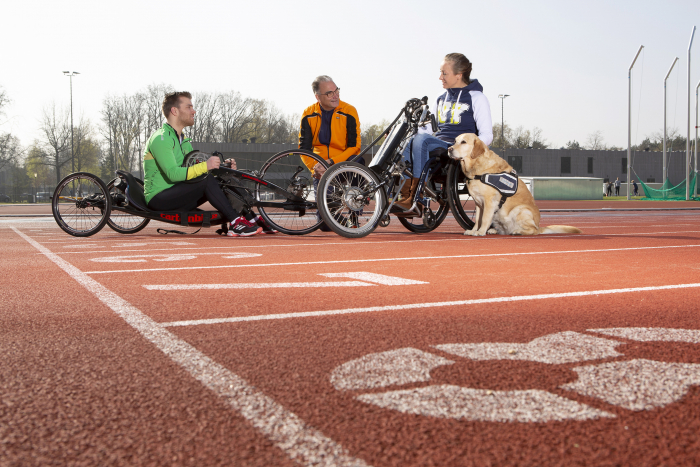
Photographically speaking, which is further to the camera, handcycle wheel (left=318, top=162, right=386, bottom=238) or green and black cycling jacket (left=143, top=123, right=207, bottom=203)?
green and black cycling jacket (left=143, top=123, right=207, bottom=203)

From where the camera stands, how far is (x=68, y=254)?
6660mm

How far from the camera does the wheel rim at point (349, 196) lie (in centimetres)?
772

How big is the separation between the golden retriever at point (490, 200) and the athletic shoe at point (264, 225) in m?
2.79

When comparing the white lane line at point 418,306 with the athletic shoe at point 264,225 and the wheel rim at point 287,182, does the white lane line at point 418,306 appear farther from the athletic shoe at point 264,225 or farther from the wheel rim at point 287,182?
the athletic shoe at point 264,225

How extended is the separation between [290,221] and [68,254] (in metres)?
3.32

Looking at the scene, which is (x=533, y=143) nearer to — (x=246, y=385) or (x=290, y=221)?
(x=290, y=221)

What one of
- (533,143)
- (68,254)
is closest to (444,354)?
(68,254)

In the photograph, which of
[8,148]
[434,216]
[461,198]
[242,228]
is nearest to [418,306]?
[461,198]

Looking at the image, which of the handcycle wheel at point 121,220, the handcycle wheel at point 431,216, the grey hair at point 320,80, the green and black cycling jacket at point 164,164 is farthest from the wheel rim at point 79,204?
the handcycle wheel at point 431,216

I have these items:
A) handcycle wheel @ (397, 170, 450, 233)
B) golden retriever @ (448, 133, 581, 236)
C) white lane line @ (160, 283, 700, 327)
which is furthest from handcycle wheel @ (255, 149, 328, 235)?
white lane line @ (160, 283, 700, 327)

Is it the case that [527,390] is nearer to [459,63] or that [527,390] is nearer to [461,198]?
[461,198]

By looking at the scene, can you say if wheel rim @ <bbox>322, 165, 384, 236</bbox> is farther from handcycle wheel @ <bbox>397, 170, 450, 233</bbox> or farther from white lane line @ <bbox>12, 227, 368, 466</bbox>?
white lane line @ <bbox>12, 227, 368, 466</bbox>

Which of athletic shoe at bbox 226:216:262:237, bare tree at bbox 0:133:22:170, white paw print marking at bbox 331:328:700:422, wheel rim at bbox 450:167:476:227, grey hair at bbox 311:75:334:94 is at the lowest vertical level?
white paw print marking at bbox 331:328:700:422

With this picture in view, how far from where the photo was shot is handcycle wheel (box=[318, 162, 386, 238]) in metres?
7.62
